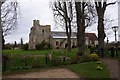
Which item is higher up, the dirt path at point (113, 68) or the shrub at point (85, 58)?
the shrub at point (85, 58)

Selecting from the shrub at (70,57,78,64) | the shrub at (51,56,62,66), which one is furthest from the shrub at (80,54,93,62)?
the shrub at (51,56,62,66)

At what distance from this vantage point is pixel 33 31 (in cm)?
8531

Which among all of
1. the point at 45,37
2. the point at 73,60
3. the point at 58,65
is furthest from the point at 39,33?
the point at 58,65

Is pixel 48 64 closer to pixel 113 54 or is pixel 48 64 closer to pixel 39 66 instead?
pixel 39 66

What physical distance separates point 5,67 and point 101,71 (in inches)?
259

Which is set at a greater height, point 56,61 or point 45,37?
point 45,37

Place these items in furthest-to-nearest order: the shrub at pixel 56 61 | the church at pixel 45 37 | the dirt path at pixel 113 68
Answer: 1. the church at pixel 45 37
2. the shrub at pixel 56 61
3. the dirt path at pixel 113 68

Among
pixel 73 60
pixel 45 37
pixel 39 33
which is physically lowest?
pixel 73 60

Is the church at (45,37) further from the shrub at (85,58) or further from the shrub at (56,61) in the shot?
the shrub at (56,61)

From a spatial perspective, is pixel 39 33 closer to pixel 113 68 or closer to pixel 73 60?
pixel 73 60

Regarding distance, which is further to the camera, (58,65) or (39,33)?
(39,33)

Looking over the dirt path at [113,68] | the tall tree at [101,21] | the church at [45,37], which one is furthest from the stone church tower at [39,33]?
the dirt path at [113,68]

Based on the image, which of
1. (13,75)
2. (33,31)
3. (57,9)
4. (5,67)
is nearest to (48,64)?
(5,67)

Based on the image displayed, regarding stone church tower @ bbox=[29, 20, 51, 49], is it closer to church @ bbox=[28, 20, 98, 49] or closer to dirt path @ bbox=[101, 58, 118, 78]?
church @ bbox=[28, 20, 98, 49]
